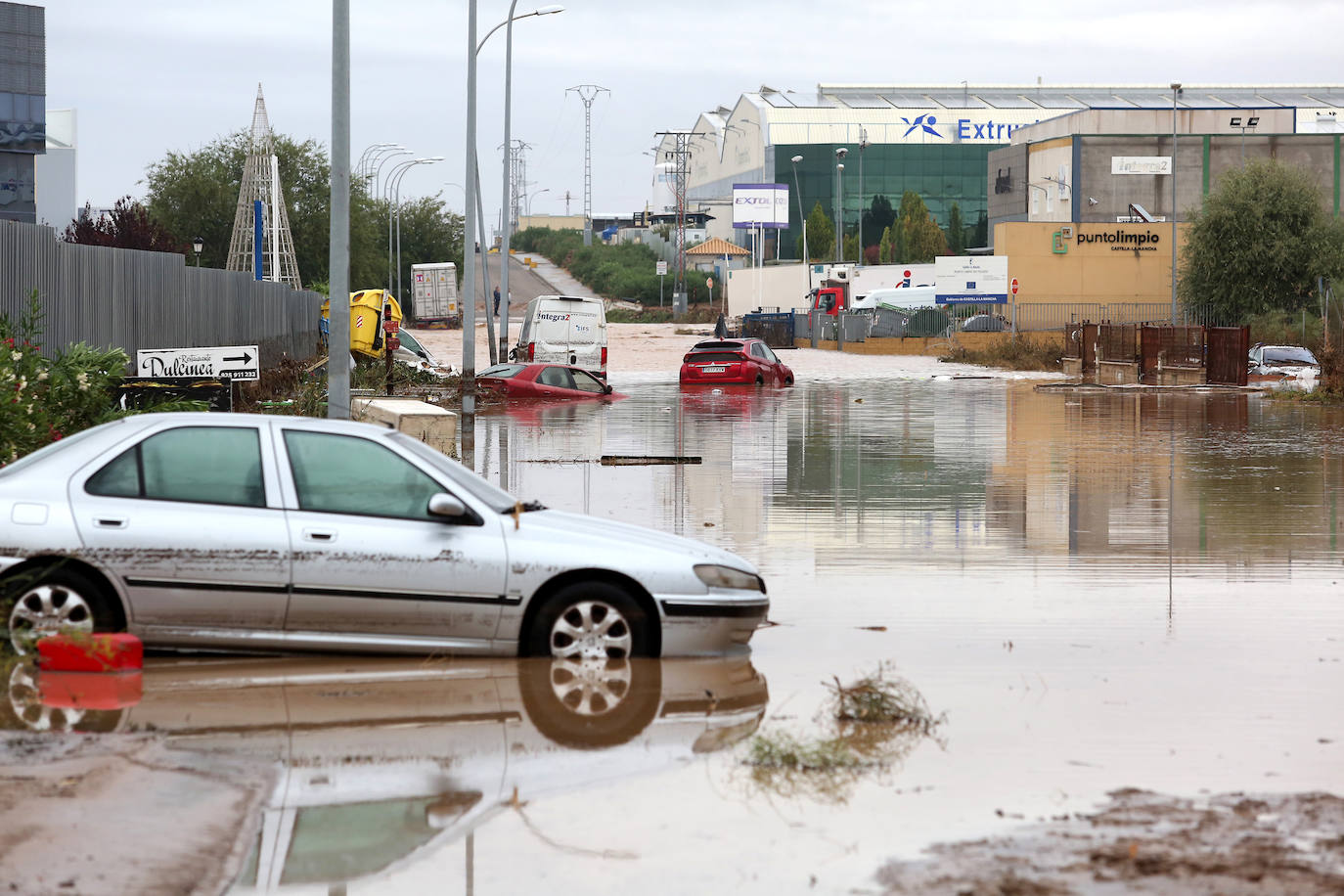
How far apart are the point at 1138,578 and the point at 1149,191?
235ft

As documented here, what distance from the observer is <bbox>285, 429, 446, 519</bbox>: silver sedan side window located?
8.66 m

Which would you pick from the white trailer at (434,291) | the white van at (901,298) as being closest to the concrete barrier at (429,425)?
the white van at (901,298)

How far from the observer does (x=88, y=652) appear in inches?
319

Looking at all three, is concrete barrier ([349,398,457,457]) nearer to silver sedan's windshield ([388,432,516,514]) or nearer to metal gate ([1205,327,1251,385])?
silver sedan's windshield ([388,432,516,514])

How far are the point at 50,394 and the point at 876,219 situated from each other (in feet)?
389

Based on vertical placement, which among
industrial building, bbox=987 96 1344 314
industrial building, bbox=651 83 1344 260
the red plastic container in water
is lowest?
the red plastic container in water

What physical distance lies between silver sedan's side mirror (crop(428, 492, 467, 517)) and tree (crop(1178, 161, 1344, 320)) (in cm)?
6194

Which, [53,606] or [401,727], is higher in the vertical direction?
[53,606]

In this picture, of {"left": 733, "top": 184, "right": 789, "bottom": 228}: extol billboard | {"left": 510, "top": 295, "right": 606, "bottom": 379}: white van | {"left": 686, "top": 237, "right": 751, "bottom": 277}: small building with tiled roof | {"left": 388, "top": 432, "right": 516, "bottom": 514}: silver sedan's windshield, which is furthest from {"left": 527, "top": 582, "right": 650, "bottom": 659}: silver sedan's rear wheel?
{"left": 733, "top": 184, "right": 789, "bottom": 228}: extol billboard

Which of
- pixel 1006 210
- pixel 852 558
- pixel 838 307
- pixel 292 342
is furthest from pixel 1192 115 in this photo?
pixel 852 558

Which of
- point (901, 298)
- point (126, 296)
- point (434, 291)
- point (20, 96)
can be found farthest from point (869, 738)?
point (434, 291)

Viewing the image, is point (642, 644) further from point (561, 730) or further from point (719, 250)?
point (719, 250)

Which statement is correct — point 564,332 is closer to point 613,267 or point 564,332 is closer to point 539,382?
point 539,382

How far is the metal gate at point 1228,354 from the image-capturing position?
46.2 meters
